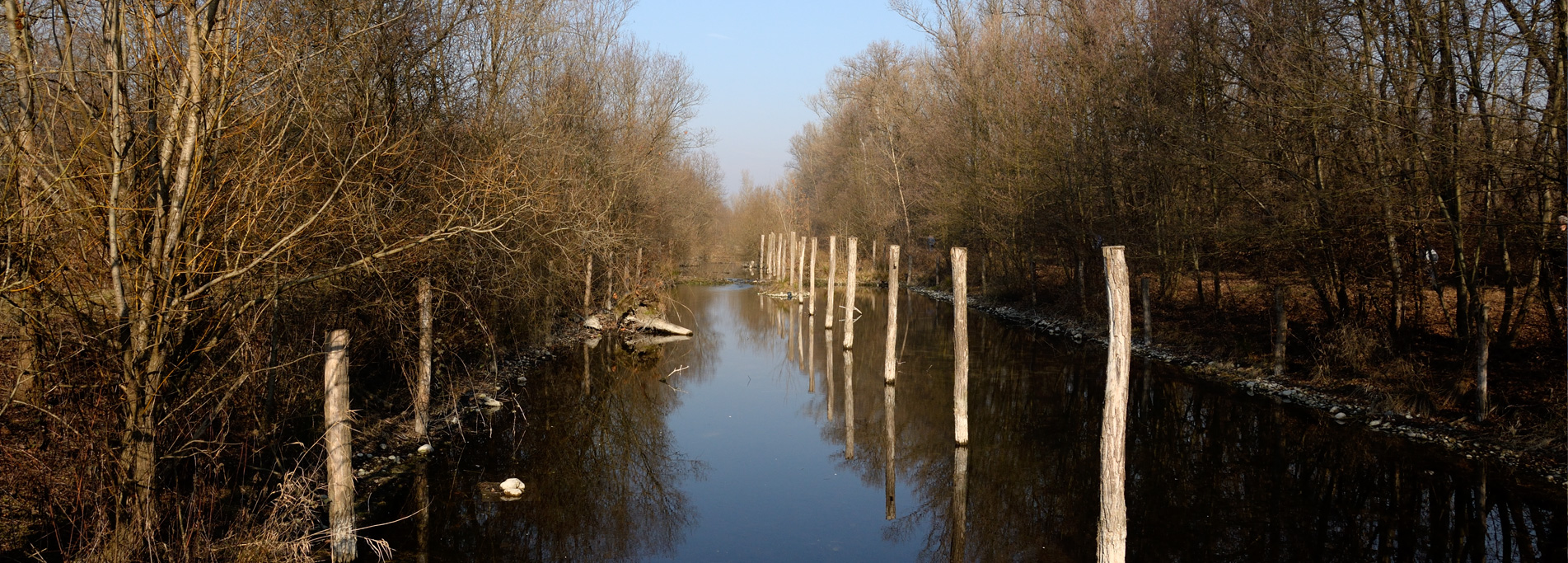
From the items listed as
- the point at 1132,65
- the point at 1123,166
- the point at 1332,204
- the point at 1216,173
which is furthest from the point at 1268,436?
the point at 1132,65

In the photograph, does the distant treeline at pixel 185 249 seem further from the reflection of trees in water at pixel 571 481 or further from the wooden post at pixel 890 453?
the wooden post at pixel 890 453

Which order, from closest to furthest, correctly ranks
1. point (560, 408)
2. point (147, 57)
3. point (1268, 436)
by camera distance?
point (147, 57) → point (1268, 436) → point (560, 408)

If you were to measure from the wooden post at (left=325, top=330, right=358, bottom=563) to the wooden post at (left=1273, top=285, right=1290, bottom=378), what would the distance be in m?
11.9

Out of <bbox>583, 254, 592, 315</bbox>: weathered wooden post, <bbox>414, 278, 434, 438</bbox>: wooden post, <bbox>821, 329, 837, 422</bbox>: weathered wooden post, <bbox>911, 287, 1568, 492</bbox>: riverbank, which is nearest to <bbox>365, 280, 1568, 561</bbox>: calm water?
<bbox>821, 329, 837, 422</bbox>: weathered wooden post

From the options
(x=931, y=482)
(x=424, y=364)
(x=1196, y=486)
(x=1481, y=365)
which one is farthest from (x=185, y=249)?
(x=1481, y=365)

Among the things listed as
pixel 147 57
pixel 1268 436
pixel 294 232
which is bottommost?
pixel 1268 436

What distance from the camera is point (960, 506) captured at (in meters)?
7.93

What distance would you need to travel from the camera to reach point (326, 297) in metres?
7.61

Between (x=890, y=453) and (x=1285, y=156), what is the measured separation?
703cm

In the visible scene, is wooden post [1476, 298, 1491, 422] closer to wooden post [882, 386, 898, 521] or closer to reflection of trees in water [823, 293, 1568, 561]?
reflection of trees in water [823, 293, 1568, 561]

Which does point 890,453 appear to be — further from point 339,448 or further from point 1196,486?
point 339,448

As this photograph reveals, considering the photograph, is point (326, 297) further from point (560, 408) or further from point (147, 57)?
point (560, 408)

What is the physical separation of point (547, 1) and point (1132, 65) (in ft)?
34.8

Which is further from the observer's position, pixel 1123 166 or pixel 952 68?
pixel 952 68
